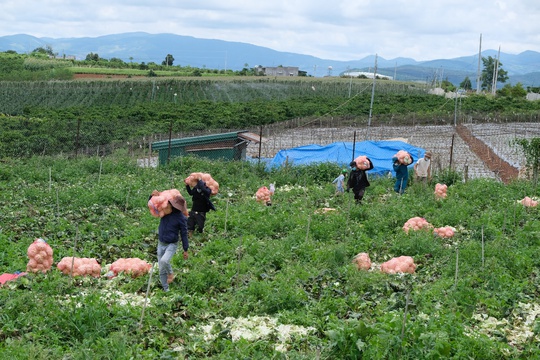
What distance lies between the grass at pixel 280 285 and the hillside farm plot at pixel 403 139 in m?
10.6

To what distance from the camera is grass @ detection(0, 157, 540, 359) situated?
6945mm

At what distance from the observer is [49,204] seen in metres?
14.4

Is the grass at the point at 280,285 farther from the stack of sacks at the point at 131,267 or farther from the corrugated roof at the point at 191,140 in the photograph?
the corrugated roof at the point at 191,140

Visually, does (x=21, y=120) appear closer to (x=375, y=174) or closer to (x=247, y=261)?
(x=375, y=174)

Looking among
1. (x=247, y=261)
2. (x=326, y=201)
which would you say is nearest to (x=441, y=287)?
(x=247, y=261)

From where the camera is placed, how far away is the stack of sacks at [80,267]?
31.2 ft

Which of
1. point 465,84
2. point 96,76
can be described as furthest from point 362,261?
point 465,84

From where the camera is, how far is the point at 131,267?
9828 millimetres

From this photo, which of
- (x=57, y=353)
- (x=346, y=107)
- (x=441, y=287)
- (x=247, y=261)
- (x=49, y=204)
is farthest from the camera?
(x=346, y=107)

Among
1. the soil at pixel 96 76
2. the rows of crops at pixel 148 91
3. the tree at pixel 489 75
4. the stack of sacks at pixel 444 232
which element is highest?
the tree at pixel 489 75

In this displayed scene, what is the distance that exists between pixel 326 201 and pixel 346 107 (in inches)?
1474

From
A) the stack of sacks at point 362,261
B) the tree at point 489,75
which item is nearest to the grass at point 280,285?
the stack of sacks at point 362,261

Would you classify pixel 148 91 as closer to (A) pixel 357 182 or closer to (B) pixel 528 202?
(A) pixel 357 182

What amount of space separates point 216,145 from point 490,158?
1098 cm
